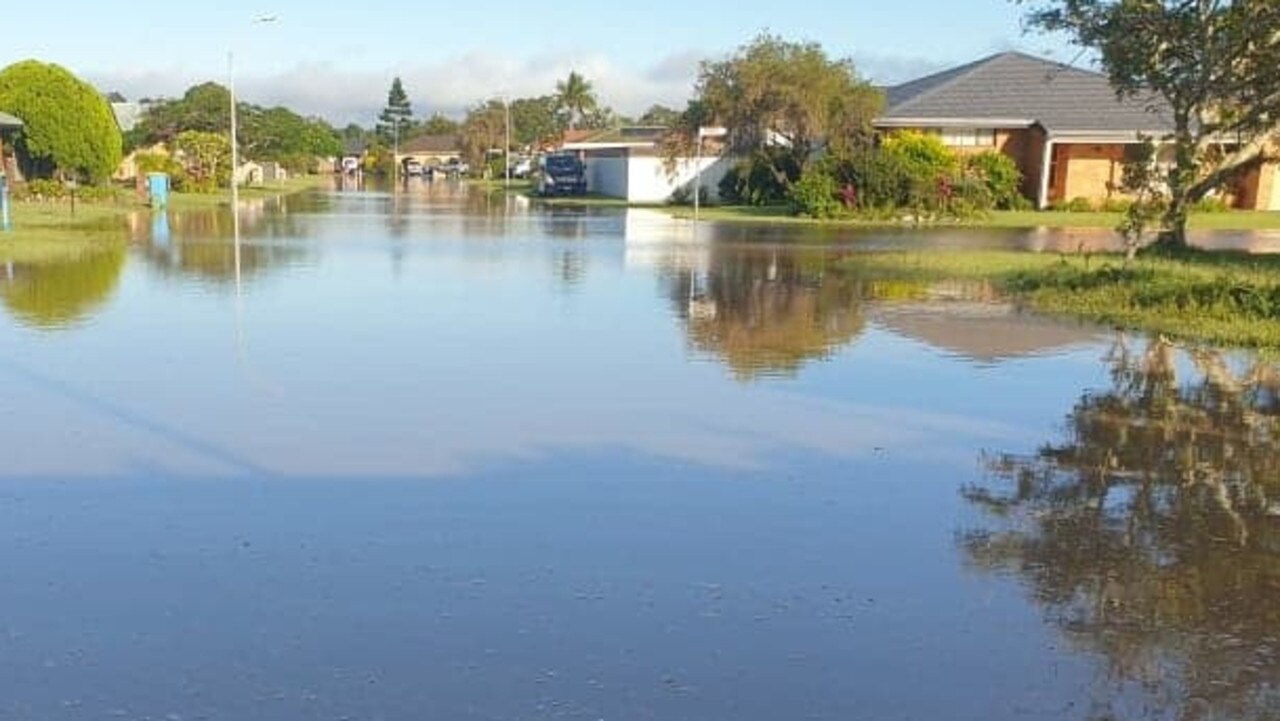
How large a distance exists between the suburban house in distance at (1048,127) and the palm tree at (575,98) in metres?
74.4

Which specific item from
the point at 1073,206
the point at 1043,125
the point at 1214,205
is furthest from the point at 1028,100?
the point at 1214,205

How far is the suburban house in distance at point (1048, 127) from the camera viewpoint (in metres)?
52.3

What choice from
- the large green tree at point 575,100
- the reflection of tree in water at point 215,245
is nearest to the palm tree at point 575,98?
the large green tree at point 575,100

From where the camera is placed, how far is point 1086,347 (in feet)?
45.7

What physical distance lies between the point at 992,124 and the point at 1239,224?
12.3 meters

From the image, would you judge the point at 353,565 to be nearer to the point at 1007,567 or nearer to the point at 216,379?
the point at 1007,567

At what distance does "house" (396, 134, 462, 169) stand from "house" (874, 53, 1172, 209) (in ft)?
287

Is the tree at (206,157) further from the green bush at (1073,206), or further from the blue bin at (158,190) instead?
the green bush at (1073,206)

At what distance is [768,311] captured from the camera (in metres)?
17.0

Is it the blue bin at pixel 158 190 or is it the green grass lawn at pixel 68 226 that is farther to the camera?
the blue bin at pixel 158 190

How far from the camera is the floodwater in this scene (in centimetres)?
481

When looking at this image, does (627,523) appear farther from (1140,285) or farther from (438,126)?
(438,126)

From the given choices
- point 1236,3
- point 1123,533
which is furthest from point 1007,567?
point 1236,3

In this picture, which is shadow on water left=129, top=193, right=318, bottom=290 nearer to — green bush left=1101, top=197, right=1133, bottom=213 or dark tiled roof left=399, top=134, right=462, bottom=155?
green bush left=1101, top=197, right=1133, bottom=213
